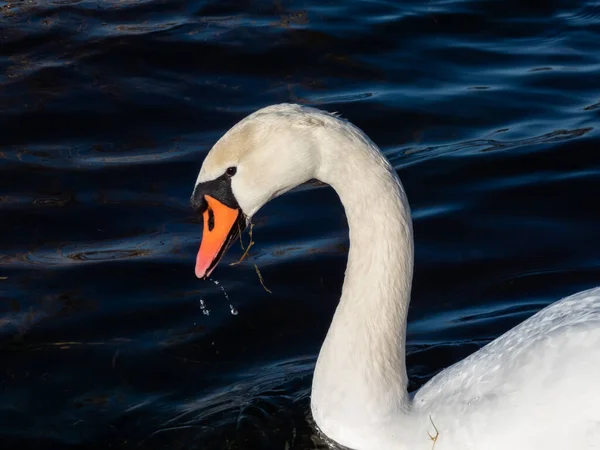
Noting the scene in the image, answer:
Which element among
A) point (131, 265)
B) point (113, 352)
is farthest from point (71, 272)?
point (113, 352)

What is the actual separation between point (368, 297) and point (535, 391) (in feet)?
2.83

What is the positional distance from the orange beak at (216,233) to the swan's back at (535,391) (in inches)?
43.5

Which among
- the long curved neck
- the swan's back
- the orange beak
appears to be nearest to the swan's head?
the orange beak

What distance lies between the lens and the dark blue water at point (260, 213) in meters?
5.77

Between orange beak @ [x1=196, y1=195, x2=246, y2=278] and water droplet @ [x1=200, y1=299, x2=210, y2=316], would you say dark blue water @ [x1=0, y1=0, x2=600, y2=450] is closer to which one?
water droplet @ [x1=200, y1=299, x2=210, y2=316]

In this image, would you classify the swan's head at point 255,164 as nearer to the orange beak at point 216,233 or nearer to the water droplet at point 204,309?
the orange beak at point 216,233

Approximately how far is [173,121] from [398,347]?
14.1ft

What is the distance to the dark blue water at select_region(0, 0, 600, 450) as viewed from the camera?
5.77m

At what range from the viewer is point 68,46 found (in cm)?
959

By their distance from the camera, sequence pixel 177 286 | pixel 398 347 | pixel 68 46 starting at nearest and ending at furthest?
1. pixel 398 347
2. pixel 177 286
3. pixel 68 46

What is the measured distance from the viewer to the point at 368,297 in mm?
4801

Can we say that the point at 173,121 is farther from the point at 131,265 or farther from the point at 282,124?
the point at 282,124

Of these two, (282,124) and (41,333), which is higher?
(282,124)

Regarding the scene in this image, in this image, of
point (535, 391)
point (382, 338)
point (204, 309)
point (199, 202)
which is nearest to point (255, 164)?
point (199, 202)
